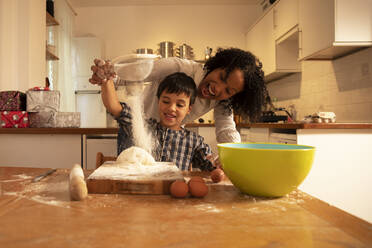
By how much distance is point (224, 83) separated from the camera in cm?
116

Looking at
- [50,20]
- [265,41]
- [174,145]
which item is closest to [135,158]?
[174,145]

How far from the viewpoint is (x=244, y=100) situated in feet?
4.16

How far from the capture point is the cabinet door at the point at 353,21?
1836mm

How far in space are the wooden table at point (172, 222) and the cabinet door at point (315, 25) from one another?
71.3 inches

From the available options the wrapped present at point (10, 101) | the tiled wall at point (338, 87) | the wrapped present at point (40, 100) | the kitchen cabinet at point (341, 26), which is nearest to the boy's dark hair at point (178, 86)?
the wrapped present at point (40, 100)

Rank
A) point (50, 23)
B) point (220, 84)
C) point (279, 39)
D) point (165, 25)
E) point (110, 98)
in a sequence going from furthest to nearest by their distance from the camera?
point (165, 25) < point (50, 23) < point (279, 39) < point (220, 84) < point (110, 98)

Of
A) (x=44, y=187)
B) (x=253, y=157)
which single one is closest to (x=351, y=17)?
(x=253, y=157)

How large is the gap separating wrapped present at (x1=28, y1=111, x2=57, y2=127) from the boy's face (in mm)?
1064

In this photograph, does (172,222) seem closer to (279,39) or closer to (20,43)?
(20,43)

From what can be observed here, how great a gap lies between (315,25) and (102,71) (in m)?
1.96

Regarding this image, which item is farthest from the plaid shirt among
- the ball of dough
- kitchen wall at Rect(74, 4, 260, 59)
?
kitchen wall at Rect(74, 4, 260, 59)

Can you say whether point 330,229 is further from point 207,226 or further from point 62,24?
point 62,24

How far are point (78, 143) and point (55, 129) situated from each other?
16 centimetres

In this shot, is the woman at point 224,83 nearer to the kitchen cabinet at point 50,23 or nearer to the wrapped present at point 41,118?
the wrapped present at point 41,118
